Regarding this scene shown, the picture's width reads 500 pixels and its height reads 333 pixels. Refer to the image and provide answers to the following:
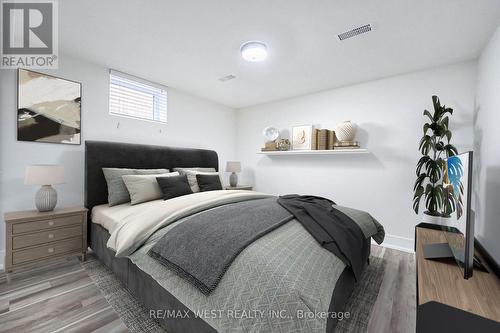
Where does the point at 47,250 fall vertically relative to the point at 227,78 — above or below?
below

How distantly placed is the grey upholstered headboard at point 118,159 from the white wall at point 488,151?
3.59 meters

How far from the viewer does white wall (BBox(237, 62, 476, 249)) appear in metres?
2.62

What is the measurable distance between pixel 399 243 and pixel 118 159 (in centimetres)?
400

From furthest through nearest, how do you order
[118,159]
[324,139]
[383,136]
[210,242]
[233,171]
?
[233,171]
[324,139]
[383,136]
[118,159]
[210,242]

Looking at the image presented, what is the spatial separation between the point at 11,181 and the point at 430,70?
5.10 metres

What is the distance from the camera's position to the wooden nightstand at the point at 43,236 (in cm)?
193

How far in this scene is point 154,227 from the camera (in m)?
1.62

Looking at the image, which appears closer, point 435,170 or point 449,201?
point 449,201

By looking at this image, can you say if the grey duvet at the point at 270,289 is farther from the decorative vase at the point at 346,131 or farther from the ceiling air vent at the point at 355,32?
the decorative vase at the point at 346,131

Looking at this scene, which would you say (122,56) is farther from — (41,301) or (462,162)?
(462,162)

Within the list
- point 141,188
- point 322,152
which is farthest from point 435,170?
point 141,188

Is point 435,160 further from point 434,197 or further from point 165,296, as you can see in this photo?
point 165,296

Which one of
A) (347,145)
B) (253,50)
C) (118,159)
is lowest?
(118,159)

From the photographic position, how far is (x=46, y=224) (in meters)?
2.10
